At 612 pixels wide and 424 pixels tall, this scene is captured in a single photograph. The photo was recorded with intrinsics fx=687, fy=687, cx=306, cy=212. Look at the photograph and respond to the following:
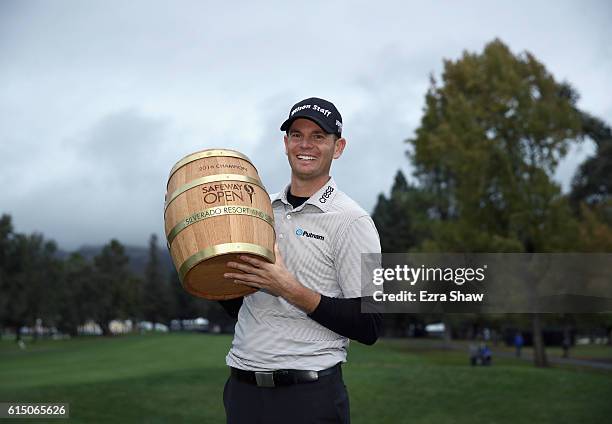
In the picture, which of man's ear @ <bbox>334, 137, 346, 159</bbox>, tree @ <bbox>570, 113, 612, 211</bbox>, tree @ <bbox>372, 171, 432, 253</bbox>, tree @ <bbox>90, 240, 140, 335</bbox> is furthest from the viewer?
tree @ <bbox>90, 240, 140, 335</bbox>

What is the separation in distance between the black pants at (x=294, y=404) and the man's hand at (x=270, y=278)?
2.09 ft

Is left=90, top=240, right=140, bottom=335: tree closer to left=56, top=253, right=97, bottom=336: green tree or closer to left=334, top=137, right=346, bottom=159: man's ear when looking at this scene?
left=56, top=253, right=97, bottom=336: green tree

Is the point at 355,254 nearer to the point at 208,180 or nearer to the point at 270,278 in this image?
the point at 270,278

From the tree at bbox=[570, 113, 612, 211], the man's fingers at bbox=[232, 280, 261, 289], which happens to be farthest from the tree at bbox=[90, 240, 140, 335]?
the man's fingers at bbox=[232, 280, 261, 289]

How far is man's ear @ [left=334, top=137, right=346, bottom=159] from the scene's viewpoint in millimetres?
4422

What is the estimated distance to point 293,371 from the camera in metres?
4.09

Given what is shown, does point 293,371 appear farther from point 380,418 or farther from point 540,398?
point 540,398

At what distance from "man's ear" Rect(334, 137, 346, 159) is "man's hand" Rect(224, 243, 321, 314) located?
0.97m

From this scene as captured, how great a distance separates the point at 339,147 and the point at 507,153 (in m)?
27.7

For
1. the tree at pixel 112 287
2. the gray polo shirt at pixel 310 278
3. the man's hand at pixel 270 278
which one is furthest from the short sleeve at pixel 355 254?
the tree at pixel 112 287

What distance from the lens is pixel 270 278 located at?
372 centimetres

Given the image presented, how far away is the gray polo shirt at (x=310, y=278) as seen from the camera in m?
4.10

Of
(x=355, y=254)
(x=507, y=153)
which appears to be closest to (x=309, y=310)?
(x=355, y=254)

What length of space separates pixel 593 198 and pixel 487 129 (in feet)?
91.4
